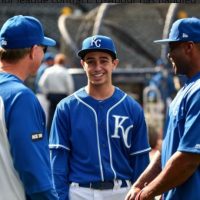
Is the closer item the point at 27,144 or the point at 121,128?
the point at 27,144

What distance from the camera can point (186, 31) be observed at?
4574 mm

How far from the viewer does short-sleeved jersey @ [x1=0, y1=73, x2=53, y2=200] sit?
4020mm

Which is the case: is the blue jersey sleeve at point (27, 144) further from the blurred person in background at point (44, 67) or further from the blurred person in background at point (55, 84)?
the blurred person in background at point (44, 67)

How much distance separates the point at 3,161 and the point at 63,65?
382 inches

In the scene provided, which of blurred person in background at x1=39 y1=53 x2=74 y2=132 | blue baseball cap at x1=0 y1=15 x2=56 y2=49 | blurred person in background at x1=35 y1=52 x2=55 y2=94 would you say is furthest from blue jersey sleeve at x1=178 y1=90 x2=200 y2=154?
blurred person in background at x1=35 y1=52 x2=55 y2=94

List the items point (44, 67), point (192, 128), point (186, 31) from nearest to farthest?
point (192, 128), point (186, 31), point (44, 67)

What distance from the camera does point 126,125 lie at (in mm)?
5461

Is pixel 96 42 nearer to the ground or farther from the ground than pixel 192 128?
farther from the ground

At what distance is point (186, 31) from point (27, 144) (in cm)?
122

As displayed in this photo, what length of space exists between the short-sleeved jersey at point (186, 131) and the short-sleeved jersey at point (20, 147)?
0.79 meters

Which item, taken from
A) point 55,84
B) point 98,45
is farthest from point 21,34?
point 55,84

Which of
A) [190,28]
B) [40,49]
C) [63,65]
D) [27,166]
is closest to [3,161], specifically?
[27,166]

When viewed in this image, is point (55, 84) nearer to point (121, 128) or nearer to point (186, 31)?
point (121, 128)

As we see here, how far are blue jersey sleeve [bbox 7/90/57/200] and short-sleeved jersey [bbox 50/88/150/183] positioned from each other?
51.3 inches
